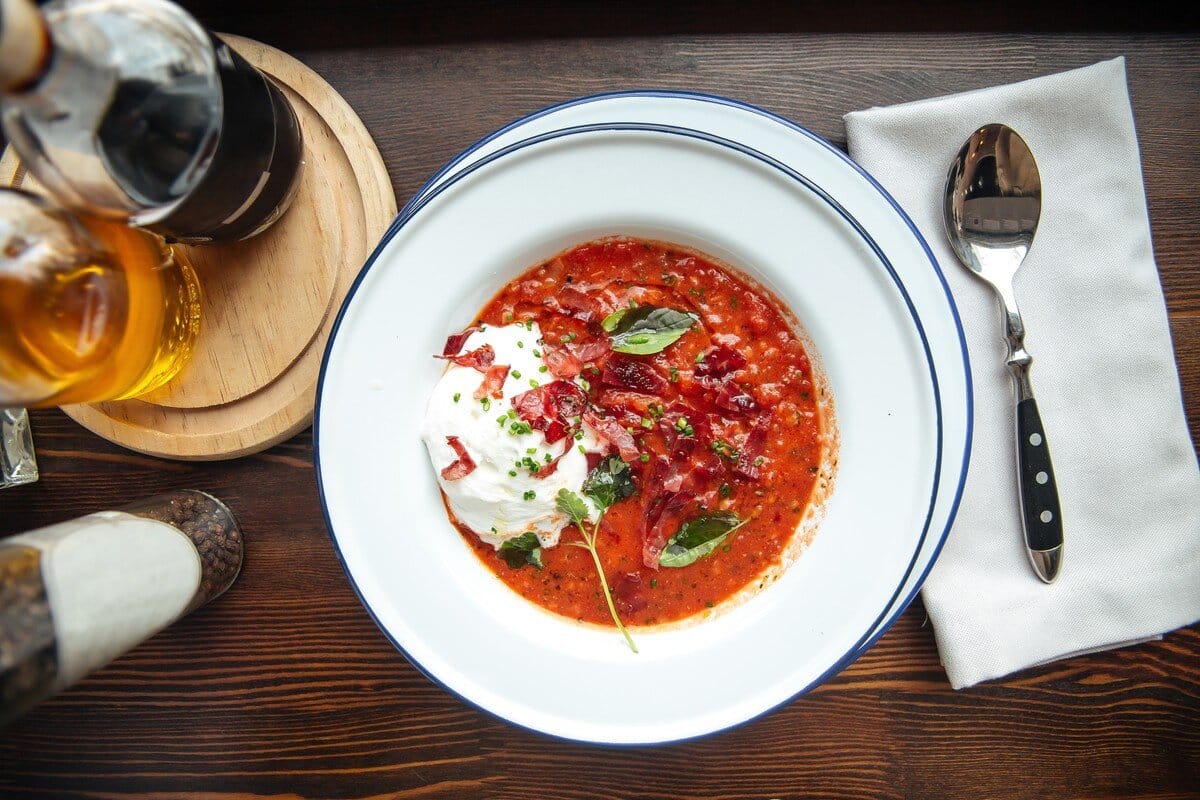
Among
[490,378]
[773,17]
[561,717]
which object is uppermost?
[773,17]

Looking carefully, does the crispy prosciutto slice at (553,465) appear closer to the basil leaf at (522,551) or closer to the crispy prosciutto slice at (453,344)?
the basil leaf at (522,551)

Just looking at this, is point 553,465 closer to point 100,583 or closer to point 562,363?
point 562,363

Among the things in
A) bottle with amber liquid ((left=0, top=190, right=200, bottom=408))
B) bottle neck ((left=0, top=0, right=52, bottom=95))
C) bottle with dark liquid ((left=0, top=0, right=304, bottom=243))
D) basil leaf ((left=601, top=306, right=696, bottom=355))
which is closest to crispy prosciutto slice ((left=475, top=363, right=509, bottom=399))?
basil leaf ((left=601, top=306, right=696, bottom=355))

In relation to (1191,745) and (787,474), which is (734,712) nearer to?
(787,474)

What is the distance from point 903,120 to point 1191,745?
2511mm

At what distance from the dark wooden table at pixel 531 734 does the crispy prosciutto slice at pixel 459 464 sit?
2.03 feet

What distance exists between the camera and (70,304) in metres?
2.16

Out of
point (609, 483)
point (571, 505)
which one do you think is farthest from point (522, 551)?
point (609, 483)

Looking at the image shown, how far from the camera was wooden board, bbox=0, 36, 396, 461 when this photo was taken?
257 cm

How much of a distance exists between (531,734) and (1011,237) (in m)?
2.43

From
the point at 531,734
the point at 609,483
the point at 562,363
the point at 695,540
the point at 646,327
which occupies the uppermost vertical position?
the point at 646,327

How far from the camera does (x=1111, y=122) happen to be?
2590mm

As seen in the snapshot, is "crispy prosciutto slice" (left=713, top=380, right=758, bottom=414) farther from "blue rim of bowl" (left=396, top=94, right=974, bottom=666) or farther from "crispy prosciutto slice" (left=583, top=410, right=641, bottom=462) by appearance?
"blue rim of bowl" (left=396, top=94, right=974, bottom=666)

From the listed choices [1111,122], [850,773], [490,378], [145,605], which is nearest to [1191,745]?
[850,773]
